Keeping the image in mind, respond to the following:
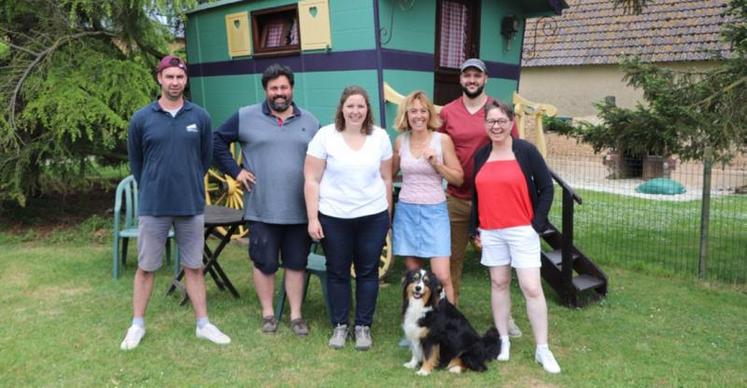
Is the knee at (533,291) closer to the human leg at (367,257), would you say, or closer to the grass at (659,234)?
the human leg at (367,257)

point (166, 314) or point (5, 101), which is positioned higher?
point (5, 101)

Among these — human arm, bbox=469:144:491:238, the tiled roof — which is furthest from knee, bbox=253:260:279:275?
the tiled roof

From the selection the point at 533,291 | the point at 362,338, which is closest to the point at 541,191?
the point at 533,291

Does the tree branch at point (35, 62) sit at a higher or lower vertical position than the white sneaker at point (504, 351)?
higher

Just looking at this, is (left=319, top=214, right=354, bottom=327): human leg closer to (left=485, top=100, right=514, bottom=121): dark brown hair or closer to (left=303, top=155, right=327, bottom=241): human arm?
(left=303, top=155, right=327, bottom=241): human arm

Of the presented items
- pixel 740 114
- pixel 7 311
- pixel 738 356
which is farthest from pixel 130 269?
pixel 740 114

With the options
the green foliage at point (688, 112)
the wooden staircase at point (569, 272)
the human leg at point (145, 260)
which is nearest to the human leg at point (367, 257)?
the human leg at point (145, 260)

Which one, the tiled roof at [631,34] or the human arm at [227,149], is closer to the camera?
the human arm at [227,149]

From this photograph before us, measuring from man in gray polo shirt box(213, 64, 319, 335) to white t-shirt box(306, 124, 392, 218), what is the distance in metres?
0.24

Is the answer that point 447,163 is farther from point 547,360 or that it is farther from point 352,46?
point 352,46

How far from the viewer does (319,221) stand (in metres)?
4.12

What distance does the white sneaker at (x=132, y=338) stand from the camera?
170 inches

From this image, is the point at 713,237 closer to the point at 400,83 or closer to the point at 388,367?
the point at 400,83

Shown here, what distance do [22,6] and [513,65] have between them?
224 inches
